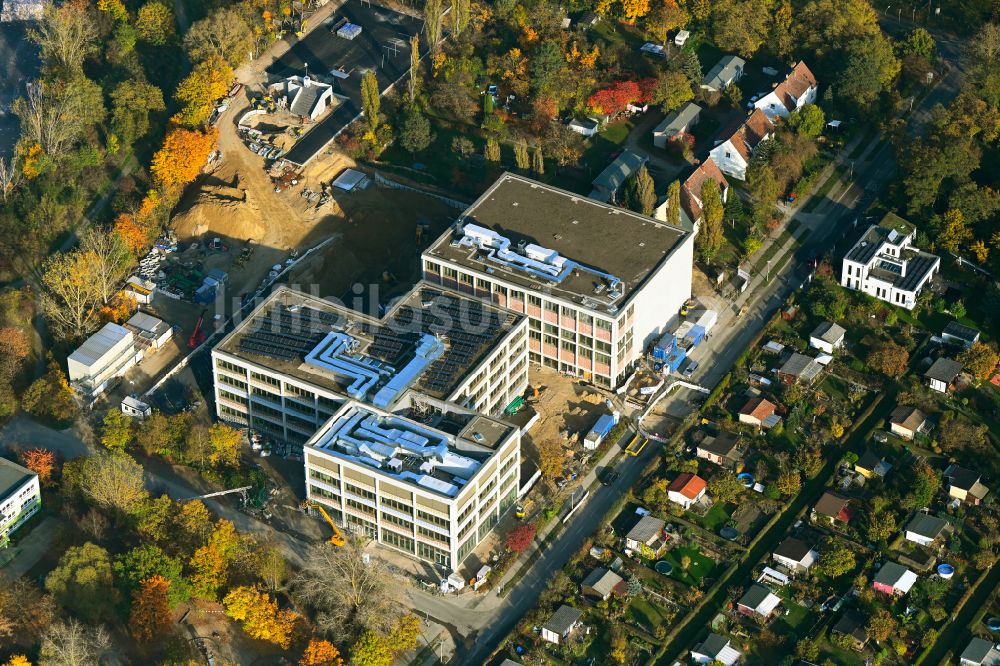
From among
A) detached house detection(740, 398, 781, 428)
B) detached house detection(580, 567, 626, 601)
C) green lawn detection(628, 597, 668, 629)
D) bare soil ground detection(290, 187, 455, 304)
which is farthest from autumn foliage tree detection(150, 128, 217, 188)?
green lawn detection(628, 597, 668, 629)

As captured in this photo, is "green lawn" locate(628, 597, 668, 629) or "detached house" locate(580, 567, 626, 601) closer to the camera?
"green lawn" locate(628, 597, 668, 629)

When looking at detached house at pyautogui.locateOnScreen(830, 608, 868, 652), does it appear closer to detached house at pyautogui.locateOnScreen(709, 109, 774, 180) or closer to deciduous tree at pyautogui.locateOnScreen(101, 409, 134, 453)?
detached house at pyautogui.locateOnScreen(709, 109, 774, 180)

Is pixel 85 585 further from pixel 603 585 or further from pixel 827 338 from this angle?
pixel 827 338

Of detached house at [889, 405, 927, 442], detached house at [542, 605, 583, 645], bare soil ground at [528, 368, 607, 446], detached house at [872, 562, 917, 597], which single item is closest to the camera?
detached house at [542, 605, 583, 645]

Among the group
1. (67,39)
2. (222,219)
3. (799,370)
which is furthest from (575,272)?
(67,39)

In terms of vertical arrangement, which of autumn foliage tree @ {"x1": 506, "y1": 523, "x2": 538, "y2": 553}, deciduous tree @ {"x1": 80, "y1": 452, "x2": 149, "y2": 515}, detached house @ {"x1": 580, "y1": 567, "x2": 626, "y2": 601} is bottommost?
deciduous tree @ {"x1": 80, "y1": 452, "x2": 149, "y2": 515}

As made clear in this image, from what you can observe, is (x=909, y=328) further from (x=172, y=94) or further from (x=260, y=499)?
(x=172, y=94)

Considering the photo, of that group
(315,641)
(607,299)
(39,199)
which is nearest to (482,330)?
(607,299)

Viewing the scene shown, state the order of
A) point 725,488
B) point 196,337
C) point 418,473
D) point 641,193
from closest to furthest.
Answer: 1. point 418,473
2. point 725,488
3. point 196,337
4. point 641,193
